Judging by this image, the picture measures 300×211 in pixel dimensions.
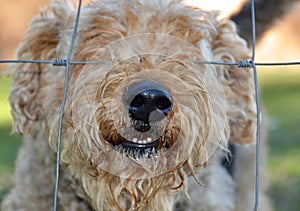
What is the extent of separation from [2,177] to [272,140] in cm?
269

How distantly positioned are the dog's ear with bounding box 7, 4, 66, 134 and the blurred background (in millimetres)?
362

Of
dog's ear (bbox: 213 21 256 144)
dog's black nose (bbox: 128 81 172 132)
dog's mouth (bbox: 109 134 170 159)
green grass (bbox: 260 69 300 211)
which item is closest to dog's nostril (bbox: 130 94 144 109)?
dog's black nose (bbox: 128 81 172 132)

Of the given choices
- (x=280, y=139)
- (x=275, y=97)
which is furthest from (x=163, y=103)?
(x=275, y=97)

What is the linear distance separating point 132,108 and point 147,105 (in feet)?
0.17

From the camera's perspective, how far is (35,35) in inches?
129

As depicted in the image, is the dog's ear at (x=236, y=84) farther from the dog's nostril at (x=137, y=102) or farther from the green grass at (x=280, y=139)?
the green grass at (x=280, y=139)

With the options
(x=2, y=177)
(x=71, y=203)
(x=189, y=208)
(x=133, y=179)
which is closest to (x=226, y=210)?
(x=189, y=208)

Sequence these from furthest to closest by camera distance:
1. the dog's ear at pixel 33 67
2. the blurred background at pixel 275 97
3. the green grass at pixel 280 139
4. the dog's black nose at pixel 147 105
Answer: the green grass at pixel 280 139 → the blurred background at pixel 275 97 → the dog's ear at pixel 33 67 → the dog's black nose at pixel 147 105

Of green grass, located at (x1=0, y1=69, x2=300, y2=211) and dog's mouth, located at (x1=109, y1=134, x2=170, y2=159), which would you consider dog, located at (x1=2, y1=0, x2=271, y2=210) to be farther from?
green grass, located at (x1=0, y1=69, x2=300, y2=211)

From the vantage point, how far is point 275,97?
9.11 meters

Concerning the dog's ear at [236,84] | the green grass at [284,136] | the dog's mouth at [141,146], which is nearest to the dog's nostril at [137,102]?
Result: the dog's mouth at [141,146]

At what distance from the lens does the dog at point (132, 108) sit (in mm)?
2549

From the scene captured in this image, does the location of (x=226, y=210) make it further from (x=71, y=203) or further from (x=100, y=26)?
(x=100, y=26)

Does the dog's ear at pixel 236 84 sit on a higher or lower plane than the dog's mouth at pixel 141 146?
higher
